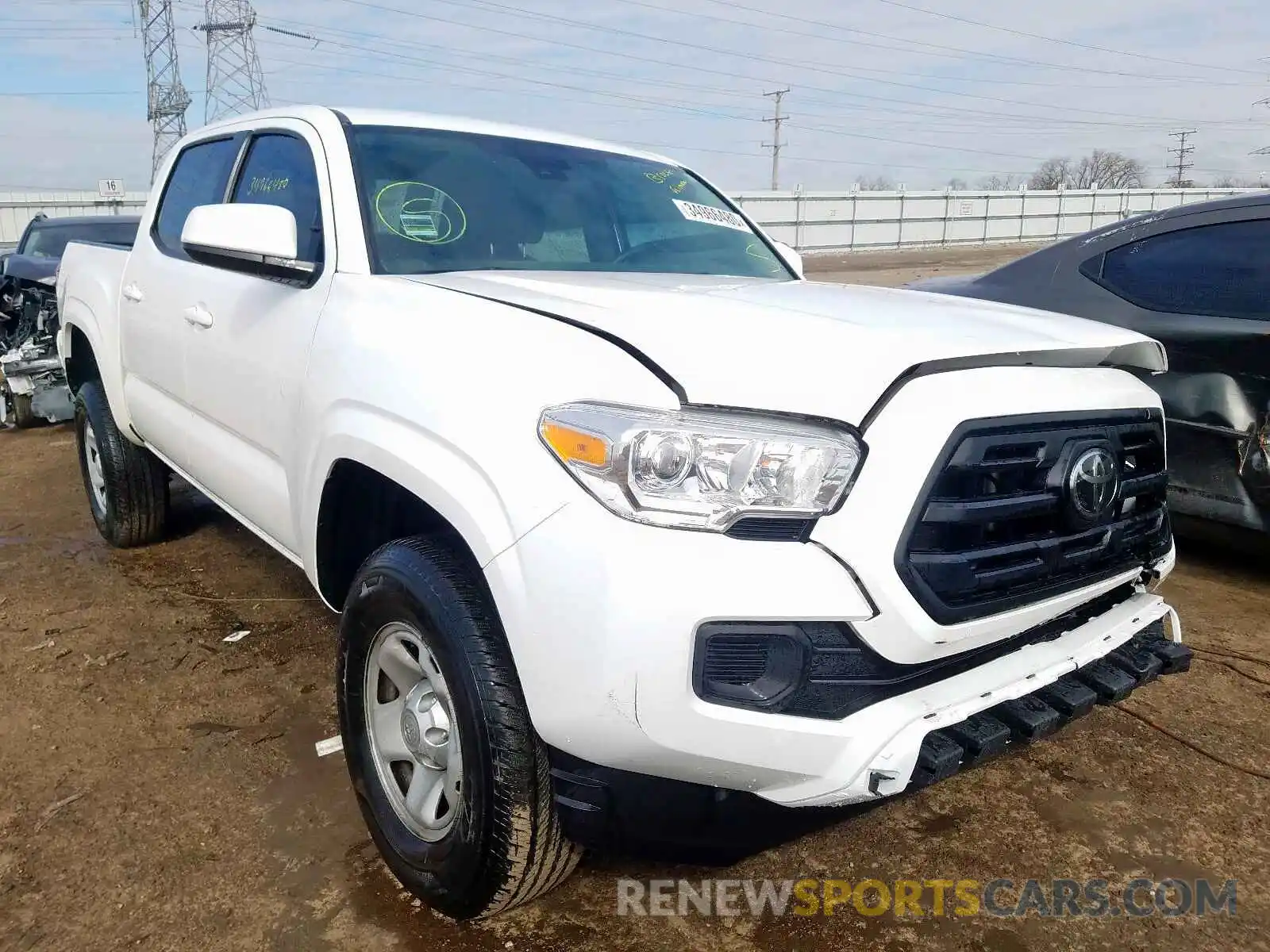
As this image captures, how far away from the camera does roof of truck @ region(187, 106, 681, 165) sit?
300 cm

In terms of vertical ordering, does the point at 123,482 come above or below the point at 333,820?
above

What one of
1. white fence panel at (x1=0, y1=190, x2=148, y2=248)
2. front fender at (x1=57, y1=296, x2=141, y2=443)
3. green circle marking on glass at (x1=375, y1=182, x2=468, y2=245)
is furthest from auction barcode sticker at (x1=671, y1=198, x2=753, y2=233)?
white fence panel at (x1=0, y1=190, x2=148, y2=248)

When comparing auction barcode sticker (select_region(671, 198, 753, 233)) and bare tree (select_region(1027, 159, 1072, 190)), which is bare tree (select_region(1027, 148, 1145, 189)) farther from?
auction barcode sticker (select_region(671, 198, 753, 233))

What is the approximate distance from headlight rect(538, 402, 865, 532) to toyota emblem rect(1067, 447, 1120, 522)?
51 centimetres

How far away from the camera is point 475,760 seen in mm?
1841

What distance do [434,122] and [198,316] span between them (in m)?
1.02

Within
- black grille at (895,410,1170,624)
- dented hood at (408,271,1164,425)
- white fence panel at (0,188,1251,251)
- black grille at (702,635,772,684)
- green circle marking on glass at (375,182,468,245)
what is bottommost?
black grille at (702,635,772,684)

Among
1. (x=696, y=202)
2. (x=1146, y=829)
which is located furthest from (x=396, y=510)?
(x=1146, y=829)

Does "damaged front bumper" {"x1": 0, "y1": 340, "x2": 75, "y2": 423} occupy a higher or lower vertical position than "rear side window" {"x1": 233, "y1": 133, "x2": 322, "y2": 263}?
lower

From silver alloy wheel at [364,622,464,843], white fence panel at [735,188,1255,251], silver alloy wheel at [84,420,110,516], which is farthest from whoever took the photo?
white fence panel at [735,188,1255,251]

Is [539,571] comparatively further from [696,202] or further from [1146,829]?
[696,202]

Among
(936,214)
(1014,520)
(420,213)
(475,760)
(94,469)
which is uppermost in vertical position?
(936,214)

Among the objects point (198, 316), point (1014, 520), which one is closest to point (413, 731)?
point (1014, 520)

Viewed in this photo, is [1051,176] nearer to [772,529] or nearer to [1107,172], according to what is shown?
[1107,172]
